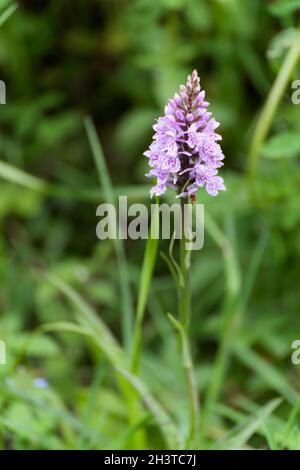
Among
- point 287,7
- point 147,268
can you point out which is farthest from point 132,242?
point 147,268

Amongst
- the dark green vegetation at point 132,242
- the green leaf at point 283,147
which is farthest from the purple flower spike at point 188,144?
the green leaf at point 283,147

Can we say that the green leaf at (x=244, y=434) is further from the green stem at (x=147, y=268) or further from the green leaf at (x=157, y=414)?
the green stem at (x=147, y=268)

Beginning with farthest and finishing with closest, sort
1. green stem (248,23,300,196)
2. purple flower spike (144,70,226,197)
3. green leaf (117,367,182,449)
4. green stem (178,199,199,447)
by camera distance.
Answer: green stem (248,23,300,196)
green leaf (117,367,182,449)
green stem (178,199,199,447)
purple flower spike (144,70,226,197)

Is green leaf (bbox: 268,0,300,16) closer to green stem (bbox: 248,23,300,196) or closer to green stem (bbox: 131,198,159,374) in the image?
green stem (bbox: 248,23,300,196)

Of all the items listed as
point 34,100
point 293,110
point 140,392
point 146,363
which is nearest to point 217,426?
point 146,363

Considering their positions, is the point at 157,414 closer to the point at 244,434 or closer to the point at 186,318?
the point at 244,434

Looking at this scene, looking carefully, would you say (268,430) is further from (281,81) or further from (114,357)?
(281,81)

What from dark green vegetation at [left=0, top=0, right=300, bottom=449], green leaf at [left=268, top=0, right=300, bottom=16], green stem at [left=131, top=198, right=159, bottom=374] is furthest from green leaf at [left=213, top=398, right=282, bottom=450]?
green leaf at [left=268, top=0, right=300, bottom=16]
